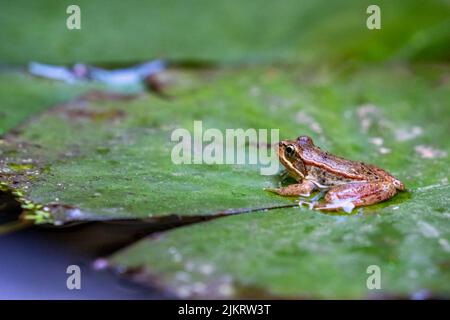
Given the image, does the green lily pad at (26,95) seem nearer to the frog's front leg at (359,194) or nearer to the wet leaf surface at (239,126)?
the wet leaf surface at (239,126)

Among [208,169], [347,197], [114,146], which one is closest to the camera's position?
[347,197]

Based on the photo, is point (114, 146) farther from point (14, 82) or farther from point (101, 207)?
point (14, 82)

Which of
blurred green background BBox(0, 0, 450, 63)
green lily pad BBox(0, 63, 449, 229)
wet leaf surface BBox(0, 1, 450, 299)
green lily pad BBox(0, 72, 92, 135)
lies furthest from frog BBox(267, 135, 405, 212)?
green lily pad BBox(0, 72, 92, 135)

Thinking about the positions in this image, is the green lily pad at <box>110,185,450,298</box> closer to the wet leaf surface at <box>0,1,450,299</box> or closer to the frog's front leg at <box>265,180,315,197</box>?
the wet leaf surface at <box>0,1,450,299</box>

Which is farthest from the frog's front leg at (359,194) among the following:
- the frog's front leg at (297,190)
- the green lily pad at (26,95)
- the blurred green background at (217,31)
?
the green lily pad at (26,95)

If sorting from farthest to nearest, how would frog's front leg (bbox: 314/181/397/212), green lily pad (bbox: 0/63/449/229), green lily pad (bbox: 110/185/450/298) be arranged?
1. frog's front leg (bbox: 314/181/397/212)
2. green lily pad (bbox: 0/63/449/229)
3. green lily pad (bbox: 110/185/450/298)

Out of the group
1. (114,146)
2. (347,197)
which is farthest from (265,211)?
(114,146)
